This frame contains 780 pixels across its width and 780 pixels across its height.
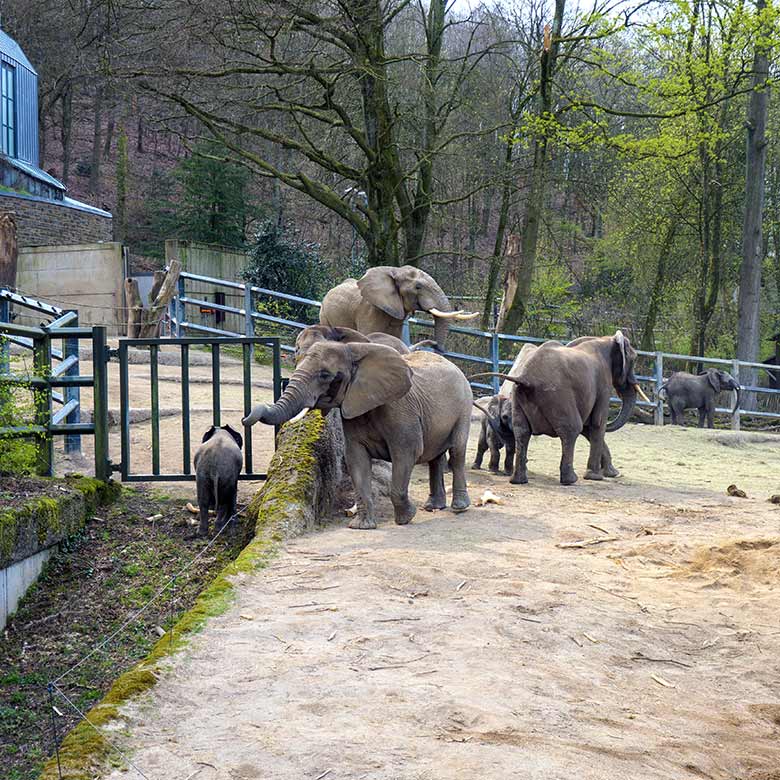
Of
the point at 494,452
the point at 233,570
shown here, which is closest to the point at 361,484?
the point at 233,570

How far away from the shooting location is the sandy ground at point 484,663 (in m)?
3.69

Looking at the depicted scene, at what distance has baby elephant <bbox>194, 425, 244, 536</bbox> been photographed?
29.3 ft

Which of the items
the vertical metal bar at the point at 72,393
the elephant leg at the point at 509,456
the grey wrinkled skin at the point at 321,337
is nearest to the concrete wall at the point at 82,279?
the vertical metal bar at the point at 72,393

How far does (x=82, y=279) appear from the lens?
27.0m

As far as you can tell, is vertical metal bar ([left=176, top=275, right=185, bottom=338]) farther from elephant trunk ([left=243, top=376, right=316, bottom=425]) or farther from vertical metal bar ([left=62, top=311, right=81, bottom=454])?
elephant trunk ([left=243, top=376, right=316, bottom=425])

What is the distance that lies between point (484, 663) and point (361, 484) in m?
3.39

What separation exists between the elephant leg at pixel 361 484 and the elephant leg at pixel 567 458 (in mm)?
3244

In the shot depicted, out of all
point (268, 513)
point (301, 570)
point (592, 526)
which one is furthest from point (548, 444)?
point (301, 570)

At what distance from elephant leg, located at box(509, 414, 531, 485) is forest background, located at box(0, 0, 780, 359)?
22.2ft

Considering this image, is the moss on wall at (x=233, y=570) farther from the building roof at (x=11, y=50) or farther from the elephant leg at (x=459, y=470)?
the building roof at (x=11, y=50)

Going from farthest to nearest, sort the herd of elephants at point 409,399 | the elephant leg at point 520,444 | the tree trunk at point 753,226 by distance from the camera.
Answer: 1. the tree trunk at point 753,226
2. the elephant leg at point 520,444
3. the herd of elephants at point 409,399

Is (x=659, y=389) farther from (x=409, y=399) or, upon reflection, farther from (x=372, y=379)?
(x=372, y=379)

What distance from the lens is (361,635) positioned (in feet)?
16.5

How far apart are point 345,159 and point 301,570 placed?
19914 mm
